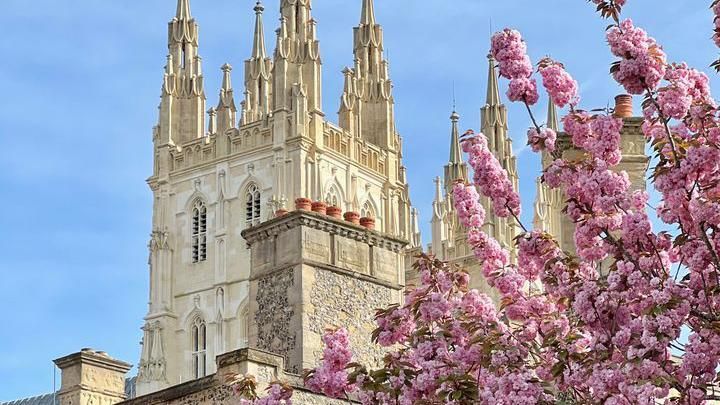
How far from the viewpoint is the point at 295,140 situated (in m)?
60.1

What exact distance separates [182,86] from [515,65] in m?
54.2

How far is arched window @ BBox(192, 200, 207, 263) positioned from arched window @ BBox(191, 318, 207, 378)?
2570mm

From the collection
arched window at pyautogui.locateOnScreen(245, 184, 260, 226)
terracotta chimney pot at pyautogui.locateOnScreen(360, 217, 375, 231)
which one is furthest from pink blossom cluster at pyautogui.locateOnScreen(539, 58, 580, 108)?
arched window at pyautogui.locateOnScreen(245, 184, 260, 226)

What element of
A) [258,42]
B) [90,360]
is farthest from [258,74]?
[90,360]

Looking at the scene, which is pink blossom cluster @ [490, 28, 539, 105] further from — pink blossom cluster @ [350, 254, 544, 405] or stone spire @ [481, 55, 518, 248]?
stone spire @ [481, 55, 518, 248]

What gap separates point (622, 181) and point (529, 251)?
1.00 meters

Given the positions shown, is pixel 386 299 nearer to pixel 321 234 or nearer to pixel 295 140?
pixel 321 234

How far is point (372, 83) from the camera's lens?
6588cm

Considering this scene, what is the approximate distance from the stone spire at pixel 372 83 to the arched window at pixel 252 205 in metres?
6.02

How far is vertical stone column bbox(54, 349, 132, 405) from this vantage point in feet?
53.5

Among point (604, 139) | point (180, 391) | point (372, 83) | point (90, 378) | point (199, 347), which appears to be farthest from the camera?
point (372, 83)

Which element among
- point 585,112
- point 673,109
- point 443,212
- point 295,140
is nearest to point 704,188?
point 673,109

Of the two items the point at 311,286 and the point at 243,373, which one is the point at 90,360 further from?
the point at 243,373

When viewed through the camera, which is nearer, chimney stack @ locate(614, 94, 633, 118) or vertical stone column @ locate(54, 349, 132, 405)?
vertical stone column @ locate(54, 349, 132, 405)
